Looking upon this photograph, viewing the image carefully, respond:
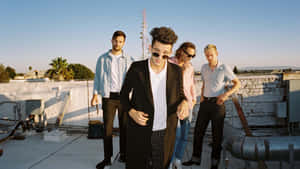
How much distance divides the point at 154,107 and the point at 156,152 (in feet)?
1.15

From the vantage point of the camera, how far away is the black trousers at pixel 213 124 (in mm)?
2865

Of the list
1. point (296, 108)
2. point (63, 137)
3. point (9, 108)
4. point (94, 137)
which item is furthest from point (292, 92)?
point (9, 108)

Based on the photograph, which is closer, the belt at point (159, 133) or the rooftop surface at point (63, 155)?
the belt at point (159, 133)

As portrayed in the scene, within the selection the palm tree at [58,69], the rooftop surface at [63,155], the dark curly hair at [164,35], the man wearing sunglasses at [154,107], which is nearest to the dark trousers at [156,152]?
the man wearing sunglasses at [154,107]

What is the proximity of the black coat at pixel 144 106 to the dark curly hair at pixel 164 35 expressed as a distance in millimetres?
206

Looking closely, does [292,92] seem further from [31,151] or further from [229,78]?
[31,151]

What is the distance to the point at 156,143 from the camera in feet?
5.06

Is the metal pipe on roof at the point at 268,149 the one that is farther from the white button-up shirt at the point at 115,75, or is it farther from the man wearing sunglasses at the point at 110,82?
the white button-up shirt at the point at 115,75

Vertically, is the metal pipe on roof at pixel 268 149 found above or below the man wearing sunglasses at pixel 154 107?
below

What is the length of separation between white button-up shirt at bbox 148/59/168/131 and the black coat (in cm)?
3

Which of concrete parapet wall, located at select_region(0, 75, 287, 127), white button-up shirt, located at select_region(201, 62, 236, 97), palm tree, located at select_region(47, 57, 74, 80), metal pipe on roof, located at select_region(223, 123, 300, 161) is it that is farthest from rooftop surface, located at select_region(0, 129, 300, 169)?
palm tree, located at select_region(47, 57, 74, 80)

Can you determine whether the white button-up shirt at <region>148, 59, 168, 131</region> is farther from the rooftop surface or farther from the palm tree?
the palm tree

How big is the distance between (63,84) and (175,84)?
184 inches

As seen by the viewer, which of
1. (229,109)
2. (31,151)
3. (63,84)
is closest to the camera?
(31,151)
